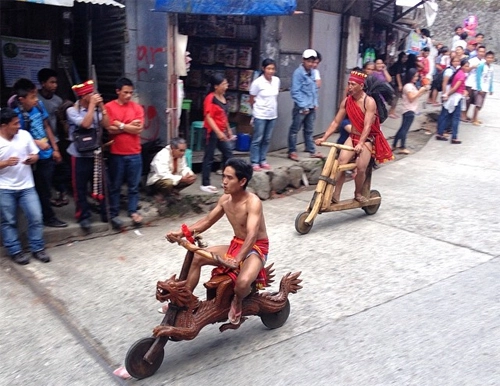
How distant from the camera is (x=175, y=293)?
11.5 ft

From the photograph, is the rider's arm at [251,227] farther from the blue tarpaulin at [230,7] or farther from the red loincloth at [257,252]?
the blue tarpaulin at [230,7]

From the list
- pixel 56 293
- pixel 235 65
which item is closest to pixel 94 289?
pixel 56 293

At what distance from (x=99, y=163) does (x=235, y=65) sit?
3941 mm

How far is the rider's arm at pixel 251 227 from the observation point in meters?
3.69

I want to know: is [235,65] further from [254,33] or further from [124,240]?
[124,240]

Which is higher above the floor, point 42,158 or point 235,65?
point 235,65

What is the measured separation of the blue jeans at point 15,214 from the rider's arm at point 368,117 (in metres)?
3.54

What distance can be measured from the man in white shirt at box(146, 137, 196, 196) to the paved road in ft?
1.48

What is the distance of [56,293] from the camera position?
4.73 m

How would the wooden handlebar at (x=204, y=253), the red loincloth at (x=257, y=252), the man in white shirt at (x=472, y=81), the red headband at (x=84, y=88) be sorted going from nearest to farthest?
the wooden handlebar at (x=204, y=253) < the red loincloth at (x=257, y=252) < the red headband at (x=84, y=88) < the man in white shirt at (x=472, y=81)

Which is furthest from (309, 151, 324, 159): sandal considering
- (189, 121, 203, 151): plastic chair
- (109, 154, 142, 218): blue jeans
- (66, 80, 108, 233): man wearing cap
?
(66, 80, 108, 233): man wearing cap

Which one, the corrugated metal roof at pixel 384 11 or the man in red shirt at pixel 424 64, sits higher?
the corrugated metal roof at pixel 384 11

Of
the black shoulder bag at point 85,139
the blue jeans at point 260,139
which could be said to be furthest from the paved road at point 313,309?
the blue jeans at point 260,139

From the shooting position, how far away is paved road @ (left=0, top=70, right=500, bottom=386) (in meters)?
3.62
